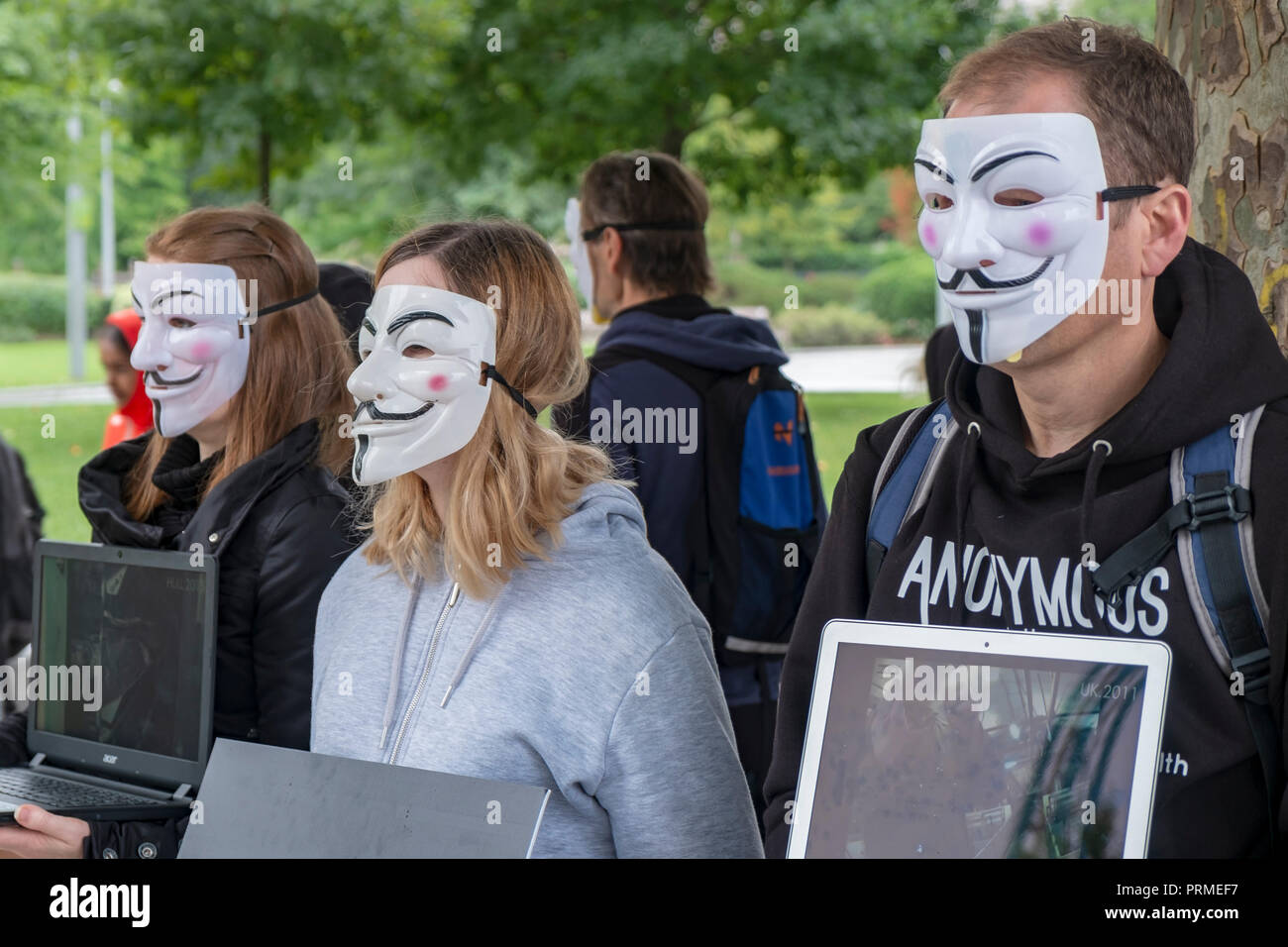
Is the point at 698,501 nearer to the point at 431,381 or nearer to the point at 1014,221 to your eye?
the point at 431,381

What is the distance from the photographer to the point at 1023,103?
2.14 m

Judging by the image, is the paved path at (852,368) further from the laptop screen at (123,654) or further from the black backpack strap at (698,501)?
the laptop screen at (123,654)

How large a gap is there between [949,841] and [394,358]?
4.87 feet

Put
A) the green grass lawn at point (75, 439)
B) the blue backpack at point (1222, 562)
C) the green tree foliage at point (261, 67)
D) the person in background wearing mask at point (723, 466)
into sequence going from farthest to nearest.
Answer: the green grass lawn at point (75, 439)
the green tree foliage at point (261, 67)
the person in background wearing mask at point (723, 466)
the blue backpack at point (1222, 562)

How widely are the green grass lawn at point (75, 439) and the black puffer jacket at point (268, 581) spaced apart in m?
6.37

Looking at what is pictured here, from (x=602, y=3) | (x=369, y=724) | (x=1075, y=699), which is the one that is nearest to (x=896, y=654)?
(x=1075, y=699)

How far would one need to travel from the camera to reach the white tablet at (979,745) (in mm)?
1622


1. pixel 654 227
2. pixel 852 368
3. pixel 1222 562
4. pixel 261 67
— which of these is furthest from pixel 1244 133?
pixel 852 368

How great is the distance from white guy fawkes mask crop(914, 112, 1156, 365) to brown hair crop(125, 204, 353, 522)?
170 cm

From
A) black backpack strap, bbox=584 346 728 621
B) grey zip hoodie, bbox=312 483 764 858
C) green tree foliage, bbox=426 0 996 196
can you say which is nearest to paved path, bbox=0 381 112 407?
green tree foliage, bbox=426 0 996 196

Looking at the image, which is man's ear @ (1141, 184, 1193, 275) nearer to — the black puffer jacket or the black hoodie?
the black hoodie

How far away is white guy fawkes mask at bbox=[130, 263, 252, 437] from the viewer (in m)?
3.43

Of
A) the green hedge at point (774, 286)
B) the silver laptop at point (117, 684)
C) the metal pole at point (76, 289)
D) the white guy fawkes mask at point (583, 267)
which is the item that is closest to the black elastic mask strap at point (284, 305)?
the silver laptop at point (117, 684)
